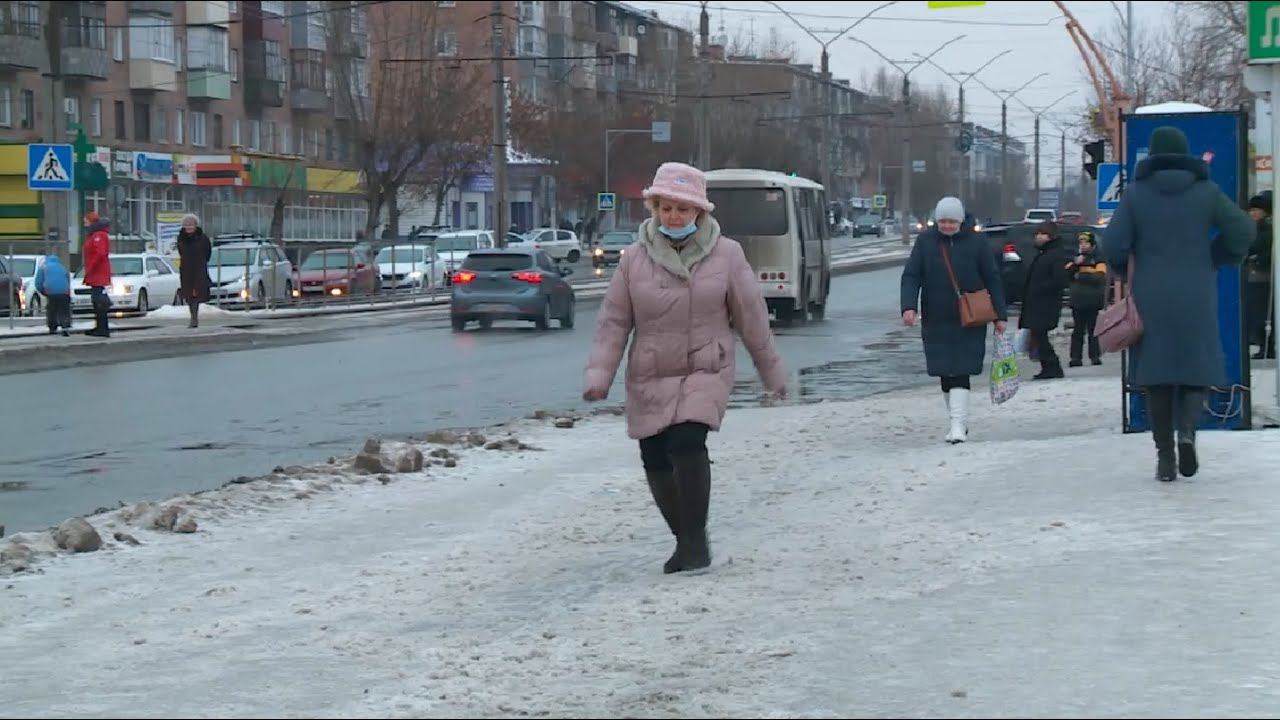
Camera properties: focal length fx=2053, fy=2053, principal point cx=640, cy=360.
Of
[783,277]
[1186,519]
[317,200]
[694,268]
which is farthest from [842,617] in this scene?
[317,200]

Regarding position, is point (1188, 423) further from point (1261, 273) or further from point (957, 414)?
point (1261, 273)

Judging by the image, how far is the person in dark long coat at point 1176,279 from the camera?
32.9 feet

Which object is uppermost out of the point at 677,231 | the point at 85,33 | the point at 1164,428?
the point at 85,33

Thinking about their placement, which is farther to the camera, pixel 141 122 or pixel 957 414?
pixel 141 122

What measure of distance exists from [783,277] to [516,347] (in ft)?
31.3

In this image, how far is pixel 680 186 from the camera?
818cm

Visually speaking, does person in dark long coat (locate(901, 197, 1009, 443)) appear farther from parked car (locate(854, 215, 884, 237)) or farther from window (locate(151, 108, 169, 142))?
parked car (locate(854, 215, 884, 237))

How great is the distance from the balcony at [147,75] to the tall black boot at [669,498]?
65.6 m

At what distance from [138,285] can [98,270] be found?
1252 cm

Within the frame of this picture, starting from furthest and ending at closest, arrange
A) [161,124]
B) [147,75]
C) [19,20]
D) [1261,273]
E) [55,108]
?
[161,124] < [147,75] < [19,20] < [55,108] < [1261,273]

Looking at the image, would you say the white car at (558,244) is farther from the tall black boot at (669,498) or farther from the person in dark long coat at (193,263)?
the tall black boot at (669,498)

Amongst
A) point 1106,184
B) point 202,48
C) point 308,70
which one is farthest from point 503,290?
point 308,70

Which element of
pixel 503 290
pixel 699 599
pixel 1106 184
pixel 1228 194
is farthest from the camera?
pixel 503 290

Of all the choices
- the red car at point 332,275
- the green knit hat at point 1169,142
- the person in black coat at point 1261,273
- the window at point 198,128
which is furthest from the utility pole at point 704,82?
the green knit hat at point 1169,142
